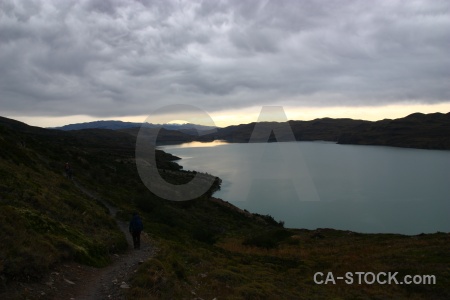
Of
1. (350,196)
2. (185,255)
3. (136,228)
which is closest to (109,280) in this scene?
(136,228)

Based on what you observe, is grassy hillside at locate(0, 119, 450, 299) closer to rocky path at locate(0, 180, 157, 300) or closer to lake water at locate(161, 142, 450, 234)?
rocky path at locate(0, 180, 157, 300)

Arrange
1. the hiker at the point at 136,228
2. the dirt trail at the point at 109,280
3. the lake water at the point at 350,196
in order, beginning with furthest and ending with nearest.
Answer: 1. the lake water at the point at 350,196
2. the hiker at the point at 136,228
3. the dirt trail at the point at 109,280

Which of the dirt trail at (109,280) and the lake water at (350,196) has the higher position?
the dirt trail at (109,280)

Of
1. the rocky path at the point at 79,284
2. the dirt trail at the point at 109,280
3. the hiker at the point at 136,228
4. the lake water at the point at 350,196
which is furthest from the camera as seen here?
the lake water at the point at 350,196

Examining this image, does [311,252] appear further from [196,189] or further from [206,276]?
[196,189]

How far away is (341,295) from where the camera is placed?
17703 millimetres

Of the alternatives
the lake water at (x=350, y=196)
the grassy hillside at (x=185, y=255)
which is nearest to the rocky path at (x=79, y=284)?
the grassy hillside at (x=185, y=255)

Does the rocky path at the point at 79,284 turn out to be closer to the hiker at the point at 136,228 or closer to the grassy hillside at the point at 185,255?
the grassy hillside at the point at 185,255

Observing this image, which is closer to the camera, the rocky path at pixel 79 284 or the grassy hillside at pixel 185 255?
the rocky path at pixel 79 284

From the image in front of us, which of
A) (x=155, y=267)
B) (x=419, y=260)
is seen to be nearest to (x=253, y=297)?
(x=155, y=267)

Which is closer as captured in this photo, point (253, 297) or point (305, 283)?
point (253, 297)

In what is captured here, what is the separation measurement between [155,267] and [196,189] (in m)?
59.6

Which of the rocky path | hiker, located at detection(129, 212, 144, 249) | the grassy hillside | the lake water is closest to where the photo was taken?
the rocky path

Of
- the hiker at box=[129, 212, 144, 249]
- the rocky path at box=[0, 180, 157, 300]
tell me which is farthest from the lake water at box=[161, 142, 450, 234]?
the rocky path at box=[0, 180, 157, 300]
